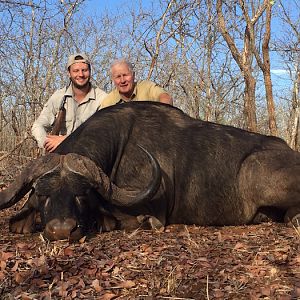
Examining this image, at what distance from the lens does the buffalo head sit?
412 cm

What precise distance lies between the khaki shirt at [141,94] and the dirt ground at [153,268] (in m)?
3.10

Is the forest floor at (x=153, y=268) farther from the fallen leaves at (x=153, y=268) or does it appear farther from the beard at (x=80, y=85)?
the beard at (x=80, y=85)

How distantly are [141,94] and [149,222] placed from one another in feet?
9.11

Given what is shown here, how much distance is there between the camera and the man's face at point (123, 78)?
699 centimetres

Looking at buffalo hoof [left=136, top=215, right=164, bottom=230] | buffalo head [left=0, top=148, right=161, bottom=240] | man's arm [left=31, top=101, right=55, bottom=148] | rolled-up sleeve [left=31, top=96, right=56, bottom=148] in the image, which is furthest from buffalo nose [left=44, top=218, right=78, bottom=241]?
rolled-up sleeve [left=31, top=96, right=56, bottom=148]

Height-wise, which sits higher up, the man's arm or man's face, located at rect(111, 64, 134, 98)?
man's face, located at rect(111, 64, 134, 98)

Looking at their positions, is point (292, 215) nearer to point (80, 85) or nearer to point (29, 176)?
point (29, 176)

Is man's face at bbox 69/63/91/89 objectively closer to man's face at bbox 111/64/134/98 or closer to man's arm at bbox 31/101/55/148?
man's face at bbox 111/64/134/98

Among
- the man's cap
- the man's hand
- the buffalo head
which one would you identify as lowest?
the buffalo head

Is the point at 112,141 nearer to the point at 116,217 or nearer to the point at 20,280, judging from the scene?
Answer: the point at 116,217

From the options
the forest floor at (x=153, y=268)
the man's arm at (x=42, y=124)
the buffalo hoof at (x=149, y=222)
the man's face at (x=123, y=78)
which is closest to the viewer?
the forest floor at (x=153, y=268)

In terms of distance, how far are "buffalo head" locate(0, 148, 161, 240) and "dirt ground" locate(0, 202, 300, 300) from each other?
0.21m

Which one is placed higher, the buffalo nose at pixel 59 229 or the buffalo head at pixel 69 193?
the buffalo head at pixel 69 193

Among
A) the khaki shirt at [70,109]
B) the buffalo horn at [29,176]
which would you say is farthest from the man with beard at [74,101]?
the buffalo horn at [29,176]
